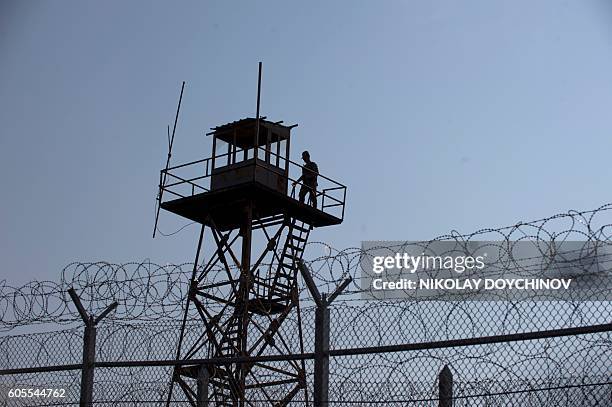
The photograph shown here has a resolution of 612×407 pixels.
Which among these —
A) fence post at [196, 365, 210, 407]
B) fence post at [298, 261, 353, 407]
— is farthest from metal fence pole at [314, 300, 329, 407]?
fence post at [196, 365, 210, 407]

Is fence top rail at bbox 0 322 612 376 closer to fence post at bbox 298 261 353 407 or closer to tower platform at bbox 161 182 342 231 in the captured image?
fence post at bbox 298 261 353 407

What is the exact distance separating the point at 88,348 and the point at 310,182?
10.3m

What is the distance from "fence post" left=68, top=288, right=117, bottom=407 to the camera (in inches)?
468

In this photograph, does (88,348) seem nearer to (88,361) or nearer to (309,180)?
(88,361)

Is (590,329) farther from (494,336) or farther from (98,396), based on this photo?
(98,396)

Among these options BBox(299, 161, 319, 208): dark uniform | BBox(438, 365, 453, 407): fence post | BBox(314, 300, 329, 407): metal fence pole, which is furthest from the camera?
BBox(299, 161, 319, 208): dark uniform

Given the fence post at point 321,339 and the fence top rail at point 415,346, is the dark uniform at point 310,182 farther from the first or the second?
the fence post at point 321,339

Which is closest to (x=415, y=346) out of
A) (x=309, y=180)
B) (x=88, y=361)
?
(x=88, y=361)

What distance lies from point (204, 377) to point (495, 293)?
3.20 meters

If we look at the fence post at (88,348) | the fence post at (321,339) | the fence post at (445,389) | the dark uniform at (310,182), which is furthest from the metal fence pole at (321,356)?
the dark uniform at (310,182)

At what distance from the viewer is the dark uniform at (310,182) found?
21.5 meters

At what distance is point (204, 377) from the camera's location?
10.9 meters

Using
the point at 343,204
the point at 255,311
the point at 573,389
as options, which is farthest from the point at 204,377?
the point at 343,204

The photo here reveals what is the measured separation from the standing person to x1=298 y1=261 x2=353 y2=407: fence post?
11.4m
